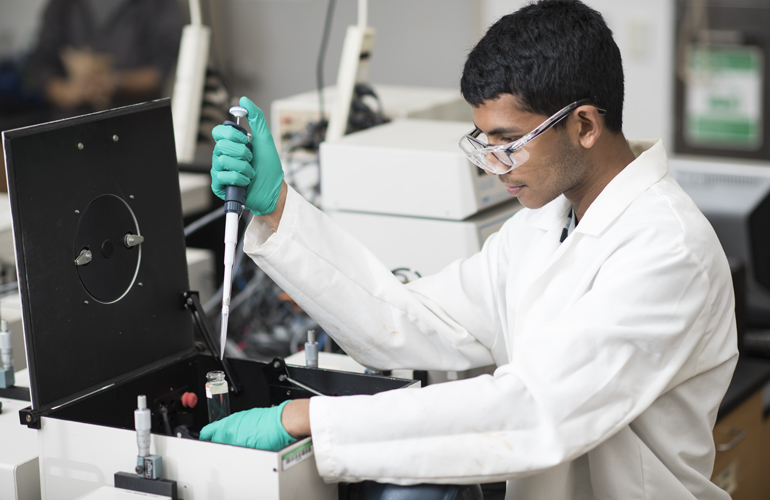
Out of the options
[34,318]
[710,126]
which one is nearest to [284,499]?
[34,318]

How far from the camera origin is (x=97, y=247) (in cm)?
101

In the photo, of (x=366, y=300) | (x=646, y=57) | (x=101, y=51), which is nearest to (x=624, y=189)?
(x=366, y=300)

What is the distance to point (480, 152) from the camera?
1.08 m

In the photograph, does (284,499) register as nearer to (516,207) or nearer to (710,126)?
(516,207)

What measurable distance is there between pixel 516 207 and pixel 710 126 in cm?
233

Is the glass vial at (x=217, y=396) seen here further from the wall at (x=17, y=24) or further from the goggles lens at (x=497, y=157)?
the wall at (x=17, y=24)

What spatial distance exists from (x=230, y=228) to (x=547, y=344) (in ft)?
1.38

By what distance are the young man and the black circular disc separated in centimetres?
14

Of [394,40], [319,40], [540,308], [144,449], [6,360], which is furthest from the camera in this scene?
[319,40]

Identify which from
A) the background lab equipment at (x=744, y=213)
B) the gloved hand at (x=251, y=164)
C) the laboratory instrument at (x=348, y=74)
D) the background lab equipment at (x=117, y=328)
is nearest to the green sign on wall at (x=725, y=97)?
the background lab equipment at (x=744, y=213)

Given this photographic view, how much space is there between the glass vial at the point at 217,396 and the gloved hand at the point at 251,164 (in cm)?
26

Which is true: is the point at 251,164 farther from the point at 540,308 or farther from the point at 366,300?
the point at 540,308

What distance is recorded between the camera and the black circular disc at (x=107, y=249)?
0.99 meters

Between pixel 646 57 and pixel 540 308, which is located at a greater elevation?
pixel 646 57
